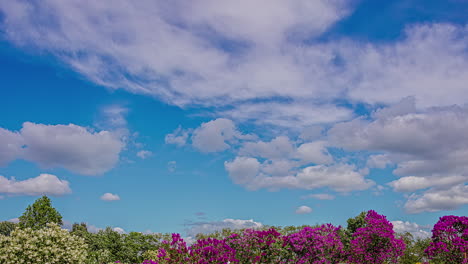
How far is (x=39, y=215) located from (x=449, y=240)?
103 feet

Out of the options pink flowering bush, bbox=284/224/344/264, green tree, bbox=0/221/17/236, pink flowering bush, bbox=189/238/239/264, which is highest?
green tree, bbox=0/221/17/236

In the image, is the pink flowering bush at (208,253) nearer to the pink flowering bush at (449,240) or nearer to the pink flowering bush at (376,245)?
the pink flowering bush at (376,245)

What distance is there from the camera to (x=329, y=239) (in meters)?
17.0

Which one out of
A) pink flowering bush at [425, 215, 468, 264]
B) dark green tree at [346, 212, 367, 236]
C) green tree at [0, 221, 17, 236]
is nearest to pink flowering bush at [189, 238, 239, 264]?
pink flowering bush at [425, 215, 468, 264]

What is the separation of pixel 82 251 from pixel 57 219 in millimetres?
14819

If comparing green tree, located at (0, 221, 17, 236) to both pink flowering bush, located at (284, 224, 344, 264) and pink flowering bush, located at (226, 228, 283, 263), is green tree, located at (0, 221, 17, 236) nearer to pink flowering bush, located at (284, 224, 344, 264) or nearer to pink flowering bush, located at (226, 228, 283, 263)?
pink flowering bush, located at (226, 228, 283, 263)

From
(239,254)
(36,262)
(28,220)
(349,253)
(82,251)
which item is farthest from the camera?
(28,220)

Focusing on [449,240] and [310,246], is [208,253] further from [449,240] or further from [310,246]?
[449,240]

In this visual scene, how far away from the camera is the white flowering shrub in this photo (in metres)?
19.5

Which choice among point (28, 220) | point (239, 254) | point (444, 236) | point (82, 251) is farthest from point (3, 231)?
point (444, 236)

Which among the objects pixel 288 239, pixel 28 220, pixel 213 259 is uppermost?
pixel 28 220

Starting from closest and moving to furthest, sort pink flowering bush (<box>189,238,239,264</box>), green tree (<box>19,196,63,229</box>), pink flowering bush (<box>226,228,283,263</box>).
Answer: pink flowering bush (<box>189,238,239,264</box>), pink flowering bush (<box>226,228,283,263</box>), green tree (<box>19,196,63,229</box>)

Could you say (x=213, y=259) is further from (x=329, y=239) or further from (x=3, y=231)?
(x=3, y=231)

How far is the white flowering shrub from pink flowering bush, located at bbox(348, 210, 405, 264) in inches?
552
